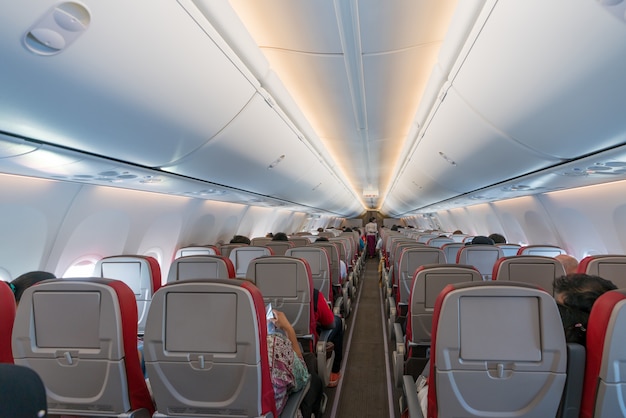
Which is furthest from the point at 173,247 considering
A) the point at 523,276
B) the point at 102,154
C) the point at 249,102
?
the point at 523,276

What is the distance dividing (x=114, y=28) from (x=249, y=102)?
1406 millimetres

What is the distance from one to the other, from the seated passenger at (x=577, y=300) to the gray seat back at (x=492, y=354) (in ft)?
0.84

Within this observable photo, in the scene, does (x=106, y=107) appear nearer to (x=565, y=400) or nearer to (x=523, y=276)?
(x=565, y=400)

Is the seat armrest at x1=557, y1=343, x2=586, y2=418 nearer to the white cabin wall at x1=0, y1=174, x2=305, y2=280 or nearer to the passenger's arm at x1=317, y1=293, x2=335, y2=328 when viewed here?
the passenger's arm at x1=317, y1=293, x2=335, y2=328

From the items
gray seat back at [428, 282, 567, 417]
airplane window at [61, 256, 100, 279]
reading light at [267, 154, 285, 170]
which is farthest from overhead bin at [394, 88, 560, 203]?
airplane window at [61, 256, 100, 279]

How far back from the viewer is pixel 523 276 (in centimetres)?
338

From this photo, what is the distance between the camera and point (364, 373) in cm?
468

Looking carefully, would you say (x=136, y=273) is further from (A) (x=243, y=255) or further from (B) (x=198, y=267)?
(A) (x=243, y=255)

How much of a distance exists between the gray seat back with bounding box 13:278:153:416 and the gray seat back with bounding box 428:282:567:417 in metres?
1.72

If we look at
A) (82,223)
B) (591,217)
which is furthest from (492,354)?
(591,217)

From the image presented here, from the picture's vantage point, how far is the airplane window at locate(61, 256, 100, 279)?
4699mm

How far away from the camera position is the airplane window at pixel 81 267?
470 centimetres

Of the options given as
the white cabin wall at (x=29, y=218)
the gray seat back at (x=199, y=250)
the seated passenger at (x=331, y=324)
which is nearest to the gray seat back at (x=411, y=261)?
the seated passenger at (x=331, y=324)

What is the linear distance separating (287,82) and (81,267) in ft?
12.3
